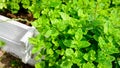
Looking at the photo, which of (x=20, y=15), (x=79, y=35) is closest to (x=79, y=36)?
(x=79, y=35)

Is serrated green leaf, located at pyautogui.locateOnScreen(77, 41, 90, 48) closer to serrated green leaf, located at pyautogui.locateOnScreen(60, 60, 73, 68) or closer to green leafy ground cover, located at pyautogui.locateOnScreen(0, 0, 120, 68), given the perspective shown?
green leafy ground cover, located at pyautogui.locateOnScreen(0, 0, 120, 68)

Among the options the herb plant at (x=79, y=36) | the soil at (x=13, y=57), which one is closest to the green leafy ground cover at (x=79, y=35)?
the herb plant at (x=79, y=36)

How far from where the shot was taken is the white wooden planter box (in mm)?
2840

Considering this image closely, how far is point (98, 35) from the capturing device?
2.02 metres

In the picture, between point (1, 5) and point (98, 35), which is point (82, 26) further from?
point (1, 5)

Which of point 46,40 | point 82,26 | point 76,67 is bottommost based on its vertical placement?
point 76,67

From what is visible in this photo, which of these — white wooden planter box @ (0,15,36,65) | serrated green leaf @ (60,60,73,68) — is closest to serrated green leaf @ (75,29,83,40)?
serrated green leaf @ (60,60,73,68)

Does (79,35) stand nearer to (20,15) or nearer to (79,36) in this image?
(79,36)

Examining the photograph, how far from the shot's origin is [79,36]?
2004mm

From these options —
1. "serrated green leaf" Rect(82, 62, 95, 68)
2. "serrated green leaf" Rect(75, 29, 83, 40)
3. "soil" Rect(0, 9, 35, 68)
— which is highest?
"serrated green leaf" Rect(75, 29, 83, 40)

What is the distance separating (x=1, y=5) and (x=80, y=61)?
1.26 m

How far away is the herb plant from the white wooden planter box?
1.87 ft

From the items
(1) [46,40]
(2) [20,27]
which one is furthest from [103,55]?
(2) [20,27]

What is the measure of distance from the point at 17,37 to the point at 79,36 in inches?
45.4
